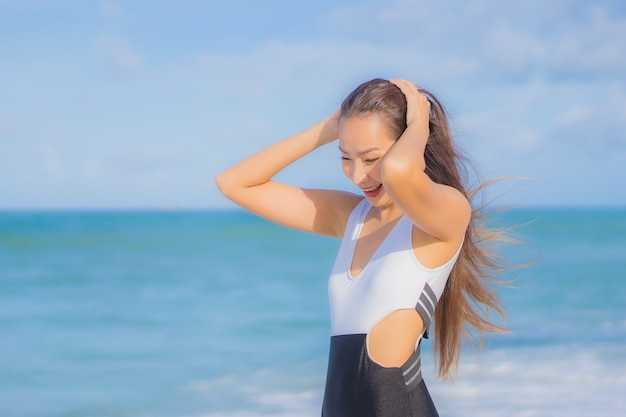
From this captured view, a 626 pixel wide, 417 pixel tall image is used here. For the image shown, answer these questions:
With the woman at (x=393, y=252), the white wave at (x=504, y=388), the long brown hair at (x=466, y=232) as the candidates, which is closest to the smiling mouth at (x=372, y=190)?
the woman at (x=393, y=252)

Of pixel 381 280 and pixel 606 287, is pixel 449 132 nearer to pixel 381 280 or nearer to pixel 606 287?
pixel 381 280

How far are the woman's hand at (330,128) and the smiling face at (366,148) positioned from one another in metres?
0.24

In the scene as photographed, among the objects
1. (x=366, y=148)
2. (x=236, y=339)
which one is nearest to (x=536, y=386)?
(x=236, y=339)

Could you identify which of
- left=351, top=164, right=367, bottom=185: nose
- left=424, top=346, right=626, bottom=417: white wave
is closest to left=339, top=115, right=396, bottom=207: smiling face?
left=351, top=164, right=367, bottom=185: nose

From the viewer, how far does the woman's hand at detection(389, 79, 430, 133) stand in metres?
2.21

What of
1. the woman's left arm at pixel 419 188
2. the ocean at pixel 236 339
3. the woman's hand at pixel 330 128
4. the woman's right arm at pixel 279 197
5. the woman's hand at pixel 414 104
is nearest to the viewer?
the woman's left arm at pixel 419 188

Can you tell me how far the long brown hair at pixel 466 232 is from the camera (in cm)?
225

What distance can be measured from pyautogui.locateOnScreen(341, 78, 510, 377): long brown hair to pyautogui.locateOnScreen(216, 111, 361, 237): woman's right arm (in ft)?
1.16

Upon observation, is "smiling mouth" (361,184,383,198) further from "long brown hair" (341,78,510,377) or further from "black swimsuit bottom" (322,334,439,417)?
"black swimsuit bottom" (322,334,439,417)

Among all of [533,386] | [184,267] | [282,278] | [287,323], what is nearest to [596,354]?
[533,386]

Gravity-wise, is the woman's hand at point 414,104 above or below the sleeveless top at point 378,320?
above

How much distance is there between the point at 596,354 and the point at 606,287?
5396 millimetres

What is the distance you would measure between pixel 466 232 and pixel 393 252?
301 mm

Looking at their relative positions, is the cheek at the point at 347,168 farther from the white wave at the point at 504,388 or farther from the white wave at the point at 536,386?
the white wave at the point at 504,388
